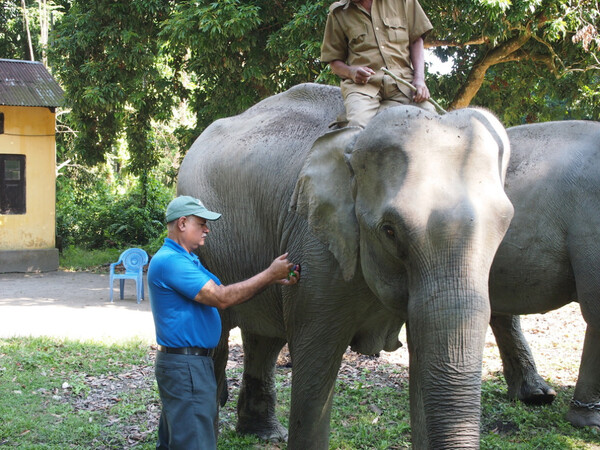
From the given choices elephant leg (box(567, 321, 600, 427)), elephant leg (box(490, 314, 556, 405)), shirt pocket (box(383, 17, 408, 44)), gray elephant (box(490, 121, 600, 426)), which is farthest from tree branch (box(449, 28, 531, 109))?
shirt pocket (box(383, 17, 408, 44))

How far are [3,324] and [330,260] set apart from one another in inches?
307

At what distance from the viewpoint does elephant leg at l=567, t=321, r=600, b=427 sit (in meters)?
5.81

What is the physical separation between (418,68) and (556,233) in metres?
1.88

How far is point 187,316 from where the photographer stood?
3721 millimetres

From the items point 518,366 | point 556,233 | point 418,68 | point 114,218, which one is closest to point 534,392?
point 518,366

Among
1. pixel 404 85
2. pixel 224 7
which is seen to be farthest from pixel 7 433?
pixel 224 7

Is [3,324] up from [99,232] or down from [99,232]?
down

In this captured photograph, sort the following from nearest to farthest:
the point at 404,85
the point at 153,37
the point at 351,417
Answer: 1. the point at 404,85
2. the point at 351,417
3. the point at 153,37

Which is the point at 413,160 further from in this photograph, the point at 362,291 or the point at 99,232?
the point at 99,232

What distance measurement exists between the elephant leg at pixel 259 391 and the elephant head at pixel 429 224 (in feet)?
7.43

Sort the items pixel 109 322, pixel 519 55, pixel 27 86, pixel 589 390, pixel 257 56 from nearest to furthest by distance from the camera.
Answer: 1. pixel 589 390
2. pixel 109 322
3. pixel 257 56
4. pixel 519 55
5. pixel 27 86

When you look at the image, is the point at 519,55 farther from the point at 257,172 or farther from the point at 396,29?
the point at 257,172

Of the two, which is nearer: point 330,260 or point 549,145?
point 330,260

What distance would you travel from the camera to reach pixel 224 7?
1000 cm
